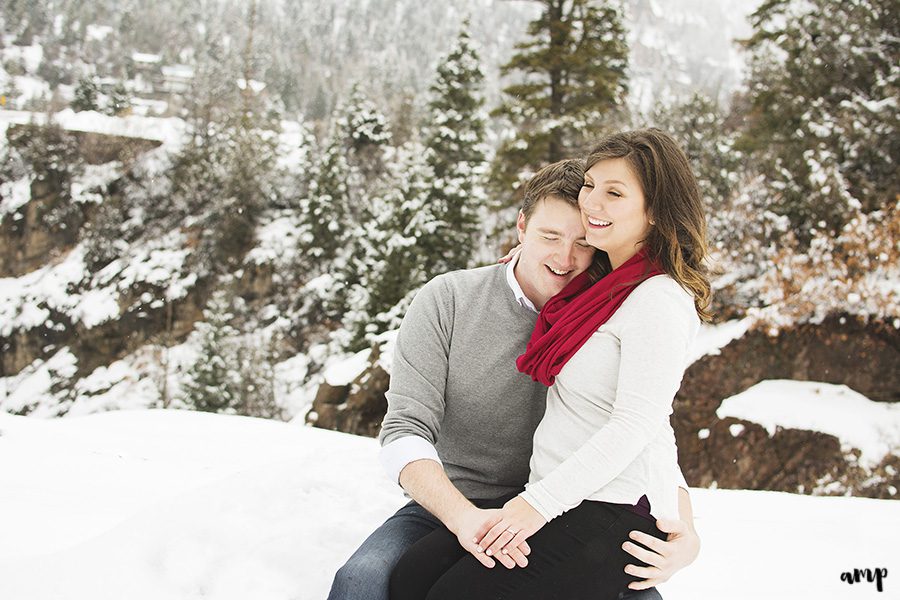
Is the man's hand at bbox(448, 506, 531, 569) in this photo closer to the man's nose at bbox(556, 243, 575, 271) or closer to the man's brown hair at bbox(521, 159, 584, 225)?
the man's nose at bbox(556, 243, 575, 271)

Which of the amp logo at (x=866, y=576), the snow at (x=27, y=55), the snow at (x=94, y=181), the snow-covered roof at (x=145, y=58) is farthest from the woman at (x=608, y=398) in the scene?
the snow-covered roof at (x=145, y=58)

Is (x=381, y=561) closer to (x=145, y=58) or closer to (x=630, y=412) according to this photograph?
(x=630, y=412)

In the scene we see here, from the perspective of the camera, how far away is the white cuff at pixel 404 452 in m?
1.92

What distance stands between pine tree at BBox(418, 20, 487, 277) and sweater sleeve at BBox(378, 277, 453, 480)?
13.9 metres

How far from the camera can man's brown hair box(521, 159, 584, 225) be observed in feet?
6.89

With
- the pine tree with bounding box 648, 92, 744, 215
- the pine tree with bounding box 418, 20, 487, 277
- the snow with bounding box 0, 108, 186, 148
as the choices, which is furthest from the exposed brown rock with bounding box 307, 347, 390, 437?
the snow with bounding box 0, 108, 186, 148

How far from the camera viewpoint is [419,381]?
6.80 feet

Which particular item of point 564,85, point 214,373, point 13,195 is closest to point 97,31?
point 13,195

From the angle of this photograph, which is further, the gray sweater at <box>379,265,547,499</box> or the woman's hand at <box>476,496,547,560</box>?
the gray sweater at <box>379,265,547,499</box>

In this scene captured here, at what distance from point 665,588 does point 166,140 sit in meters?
34.3

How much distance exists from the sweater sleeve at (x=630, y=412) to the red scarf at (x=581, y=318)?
0.10 meters

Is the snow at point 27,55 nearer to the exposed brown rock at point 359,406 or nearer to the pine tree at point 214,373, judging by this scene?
the pine tree at point 214,373

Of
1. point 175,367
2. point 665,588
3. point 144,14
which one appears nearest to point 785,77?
point 665,588

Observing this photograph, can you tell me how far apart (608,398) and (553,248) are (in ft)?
1.90
